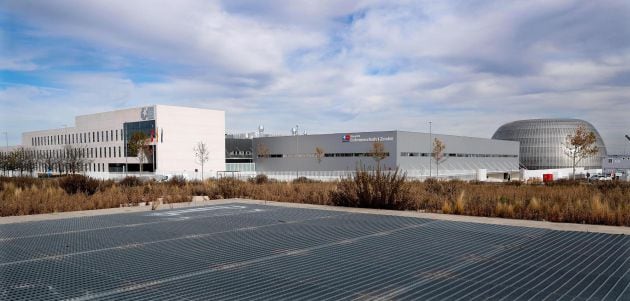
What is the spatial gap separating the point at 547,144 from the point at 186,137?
8649 centimetres

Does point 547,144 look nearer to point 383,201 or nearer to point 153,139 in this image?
point 153,139

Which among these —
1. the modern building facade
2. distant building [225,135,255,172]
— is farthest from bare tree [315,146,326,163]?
distant building [225,135,255,172]

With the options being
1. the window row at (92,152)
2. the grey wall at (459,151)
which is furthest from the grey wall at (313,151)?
the window row at (92,152)

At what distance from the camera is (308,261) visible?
661cm

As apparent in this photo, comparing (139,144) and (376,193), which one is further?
(139,144)

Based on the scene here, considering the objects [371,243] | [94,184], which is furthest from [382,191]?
[94,184]

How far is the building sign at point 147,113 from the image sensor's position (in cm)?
5975

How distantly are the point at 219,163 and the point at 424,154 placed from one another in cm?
2874

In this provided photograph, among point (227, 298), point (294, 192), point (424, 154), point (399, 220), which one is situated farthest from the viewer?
point (424, 154)

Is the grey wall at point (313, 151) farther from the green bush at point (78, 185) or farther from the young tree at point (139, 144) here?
the green bush at point (78, 185)

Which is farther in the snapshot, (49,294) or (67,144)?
(67,144)

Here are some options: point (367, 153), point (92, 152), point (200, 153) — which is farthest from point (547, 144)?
point (92, 152)

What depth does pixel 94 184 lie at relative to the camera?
19.3 metres

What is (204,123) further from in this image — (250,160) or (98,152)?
(98,152)
